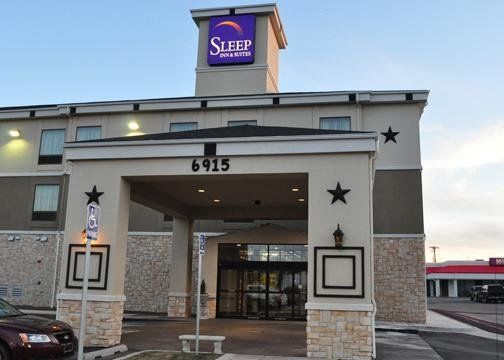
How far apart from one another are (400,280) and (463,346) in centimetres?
675

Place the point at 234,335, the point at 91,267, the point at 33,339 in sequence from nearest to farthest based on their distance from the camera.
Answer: the point at 33,339, the point at 91,267, the point at 234,335

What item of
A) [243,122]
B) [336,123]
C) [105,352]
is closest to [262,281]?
[243,122]

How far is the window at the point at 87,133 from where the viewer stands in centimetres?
2588

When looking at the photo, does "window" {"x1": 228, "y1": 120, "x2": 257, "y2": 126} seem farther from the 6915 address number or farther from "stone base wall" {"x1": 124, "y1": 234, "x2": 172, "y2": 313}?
the 6915 address number

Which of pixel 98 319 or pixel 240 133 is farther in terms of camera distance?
pixel 240 133

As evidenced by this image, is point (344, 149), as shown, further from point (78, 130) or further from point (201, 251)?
point (78, 130)

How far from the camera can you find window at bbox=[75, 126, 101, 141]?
2588 centimetres

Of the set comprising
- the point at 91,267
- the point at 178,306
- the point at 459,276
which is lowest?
the point at 178,306

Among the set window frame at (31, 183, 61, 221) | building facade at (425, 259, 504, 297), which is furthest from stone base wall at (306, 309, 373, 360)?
building facade at (425, 259, 504, 297)

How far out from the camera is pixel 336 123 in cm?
2361

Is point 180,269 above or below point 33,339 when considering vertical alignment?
above

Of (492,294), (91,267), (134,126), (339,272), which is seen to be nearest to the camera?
(339,272)

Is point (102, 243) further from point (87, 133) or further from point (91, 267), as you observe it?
point (87, 133)

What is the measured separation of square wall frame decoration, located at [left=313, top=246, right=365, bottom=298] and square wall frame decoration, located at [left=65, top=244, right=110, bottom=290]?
5.28 meters
